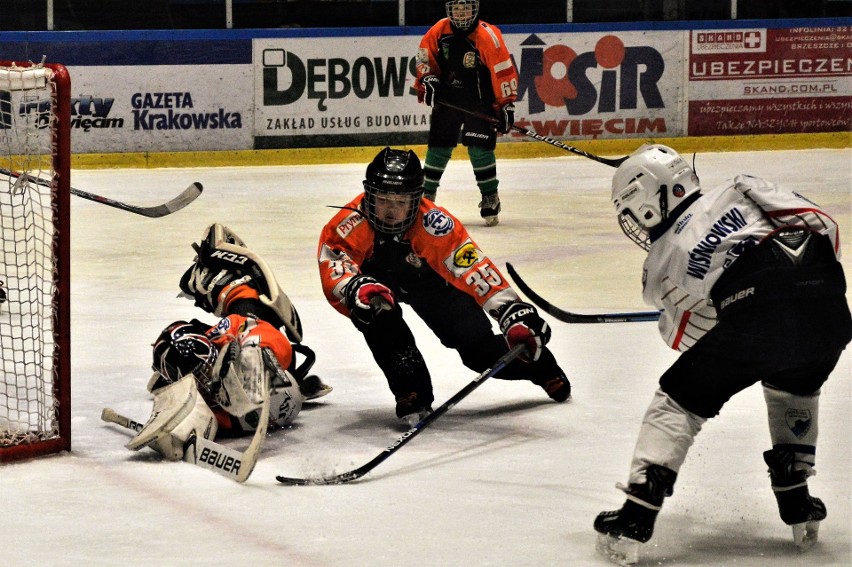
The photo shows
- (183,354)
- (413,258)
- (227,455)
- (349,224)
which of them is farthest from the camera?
(413,258)

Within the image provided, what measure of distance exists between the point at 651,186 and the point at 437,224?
1.31m

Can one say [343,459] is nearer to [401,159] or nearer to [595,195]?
[401,159]

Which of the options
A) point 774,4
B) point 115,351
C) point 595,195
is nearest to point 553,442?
point 115,351

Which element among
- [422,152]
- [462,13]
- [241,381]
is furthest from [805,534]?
[422,152]

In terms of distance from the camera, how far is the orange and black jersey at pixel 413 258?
380 centimetres

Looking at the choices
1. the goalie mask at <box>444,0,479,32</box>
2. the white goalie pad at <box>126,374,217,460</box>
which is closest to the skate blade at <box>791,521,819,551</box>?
the white goalie pad at <box>126,374,217,460</box>

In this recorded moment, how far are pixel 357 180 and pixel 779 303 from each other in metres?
6.98

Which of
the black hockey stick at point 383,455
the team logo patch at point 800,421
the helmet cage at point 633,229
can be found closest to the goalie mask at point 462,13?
the black hockey stick at point 383,455

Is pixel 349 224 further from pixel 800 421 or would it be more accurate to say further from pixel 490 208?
pixel 490 208

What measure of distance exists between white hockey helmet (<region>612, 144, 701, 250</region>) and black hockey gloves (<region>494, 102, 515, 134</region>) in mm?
5090

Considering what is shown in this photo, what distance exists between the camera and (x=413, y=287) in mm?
4031

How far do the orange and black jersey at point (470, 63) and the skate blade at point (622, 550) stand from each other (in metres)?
5.36

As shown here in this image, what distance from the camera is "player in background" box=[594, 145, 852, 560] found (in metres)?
2.54

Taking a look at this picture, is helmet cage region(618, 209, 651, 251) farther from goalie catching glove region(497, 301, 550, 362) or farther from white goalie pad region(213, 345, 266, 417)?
white goalie pad region(213, 345, 266, 417)
